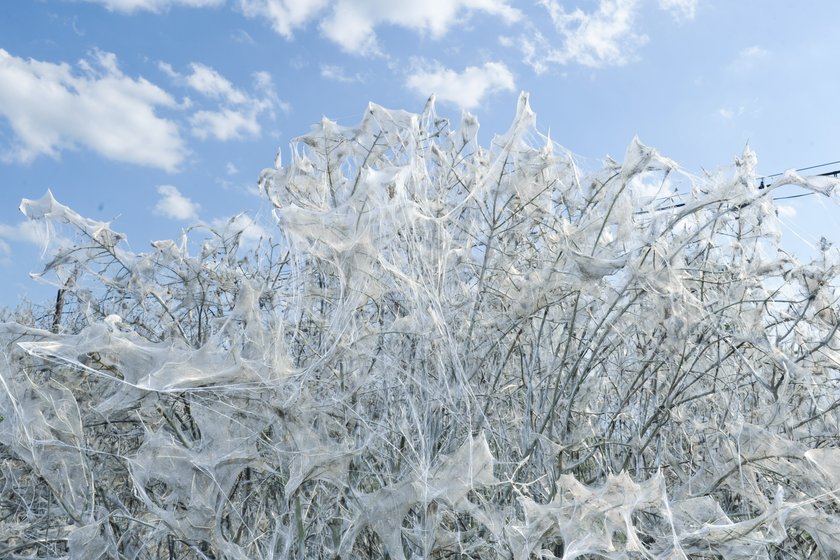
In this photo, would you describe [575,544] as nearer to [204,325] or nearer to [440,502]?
[440,502]

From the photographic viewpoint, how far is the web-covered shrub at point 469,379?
7.47 ft

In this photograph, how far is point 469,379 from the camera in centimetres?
281

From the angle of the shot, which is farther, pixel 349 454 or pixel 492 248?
pixel 492 248

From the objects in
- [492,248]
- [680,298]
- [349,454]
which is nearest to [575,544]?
[349,454]

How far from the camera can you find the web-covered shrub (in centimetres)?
228

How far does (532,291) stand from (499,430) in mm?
538

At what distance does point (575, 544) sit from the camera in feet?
6.57

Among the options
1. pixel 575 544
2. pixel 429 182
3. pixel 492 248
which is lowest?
pixel 575 544

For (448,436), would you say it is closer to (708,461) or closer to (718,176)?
(708,461)

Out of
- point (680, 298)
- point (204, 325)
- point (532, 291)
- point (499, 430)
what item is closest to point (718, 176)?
point (680, 298)

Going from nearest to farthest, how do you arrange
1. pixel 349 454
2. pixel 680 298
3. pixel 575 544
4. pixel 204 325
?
1. pixel 575 544
2. pixel 349 454
3. pixel 680 298
4. pixel 204 325

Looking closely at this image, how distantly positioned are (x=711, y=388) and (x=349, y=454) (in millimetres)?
1543

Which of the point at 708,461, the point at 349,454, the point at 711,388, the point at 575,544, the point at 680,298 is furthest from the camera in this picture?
the point at 711,388

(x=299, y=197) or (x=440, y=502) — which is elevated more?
(x=299, y=197)
